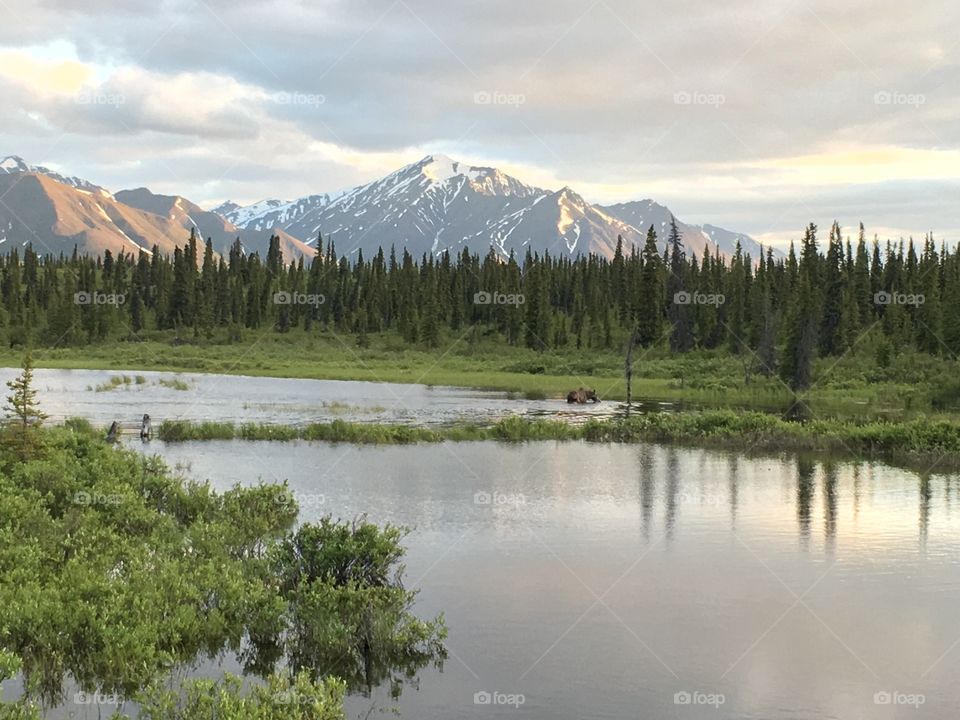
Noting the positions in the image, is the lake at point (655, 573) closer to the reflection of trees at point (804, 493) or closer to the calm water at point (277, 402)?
the reflection of trees at point (804, 493)

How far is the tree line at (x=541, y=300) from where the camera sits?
10812 cm

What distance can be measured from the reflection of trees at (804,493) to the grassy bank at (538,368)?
19848 mm

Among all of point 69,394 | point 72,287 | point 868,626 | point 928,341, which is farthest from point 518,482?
point 72,287

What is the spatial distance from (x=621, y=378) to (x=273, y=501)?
228 feet

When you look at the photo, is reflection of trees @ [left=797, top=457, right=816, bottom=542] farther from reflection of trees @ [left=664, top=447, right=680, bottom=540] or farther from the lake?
reflection of trees @ [left=664, top=447, right=680, bottom=540]

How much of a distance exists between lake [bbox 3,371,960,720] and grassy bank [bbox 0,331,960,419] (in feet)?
91.6

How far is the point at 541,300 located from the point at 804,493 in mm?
95597

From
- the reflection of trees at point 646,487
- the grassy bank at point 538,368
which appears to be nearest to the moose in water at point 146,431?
the reflection of trees at point 646,487

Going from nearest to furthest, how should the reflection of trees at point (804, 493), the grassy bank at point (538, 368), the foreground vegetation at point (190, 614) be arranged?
the foreground vegetation at point (190, 614)
the reflection of trees at point (804, 493)
the grassy bank at point (538, 368)

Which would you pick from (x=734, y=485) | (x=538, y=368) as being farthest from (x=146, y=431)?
(x=538, y=368)

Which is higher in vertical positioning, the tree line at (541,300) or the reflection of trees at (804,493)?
the tree line at (541,300)

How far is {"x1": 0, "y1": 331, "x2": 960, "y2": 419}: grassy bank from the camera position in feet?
233

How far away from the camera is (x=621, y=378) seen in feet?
301

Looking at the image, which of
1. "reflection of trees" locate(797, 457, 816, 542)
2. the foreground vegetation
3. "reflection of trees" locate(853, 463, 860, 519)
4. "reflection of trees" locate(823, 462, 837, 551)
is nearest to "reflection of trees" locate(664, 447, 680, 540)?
"reflection of trees" locate(797, 457, 816, 542)
